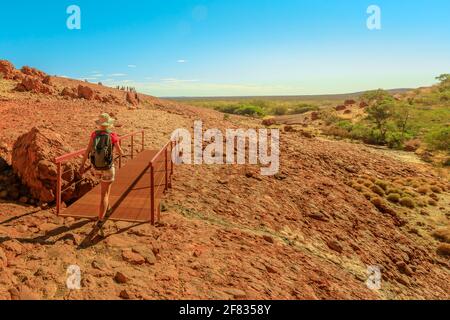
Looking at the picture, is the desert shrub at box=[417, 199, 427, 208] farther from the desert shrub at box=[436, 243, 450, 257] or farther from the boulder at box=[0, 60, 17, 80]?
the boulder at box=[0, 60, 17, 80]

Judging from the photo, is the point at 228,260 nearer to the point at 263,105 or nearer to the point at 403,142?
the point at 403,142

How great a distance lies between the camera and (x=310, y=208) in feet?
32.6

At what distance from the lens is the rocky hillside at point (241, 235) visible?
4.27 meters

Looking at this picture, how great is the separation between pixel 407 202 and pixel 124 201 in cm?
1181

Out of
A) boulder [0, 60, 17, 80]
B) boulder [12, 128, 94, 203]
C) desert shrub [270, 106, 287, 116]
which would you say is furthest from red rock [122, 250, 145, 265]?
desert shrub [270, 106, 287, 116]

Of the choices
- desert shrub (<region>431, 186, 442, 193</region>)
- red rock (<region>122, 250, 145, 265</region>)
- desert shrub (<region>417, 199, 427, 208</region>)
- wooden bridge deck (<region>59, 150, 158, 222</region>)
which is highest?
wooden bridge deck (<region>59, 150, 158, 222</region>)

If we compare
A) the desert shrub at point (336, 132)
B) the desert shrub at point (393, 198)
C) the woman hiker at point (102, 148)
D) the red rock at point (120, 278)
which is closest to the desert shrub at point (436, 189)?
the desert shrub at point (393, 198)

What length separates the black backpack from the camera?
507 cm

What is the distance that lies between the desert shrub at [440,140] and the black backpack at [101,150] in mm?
26696

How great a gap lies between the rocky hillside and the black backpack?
119cm

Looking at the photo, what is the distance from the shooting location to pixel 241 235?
21.7 ft

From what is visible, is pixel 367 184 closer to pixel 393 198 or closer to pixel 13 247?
pixel 393 198

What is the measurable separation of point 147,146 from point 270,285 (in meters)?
8.85
